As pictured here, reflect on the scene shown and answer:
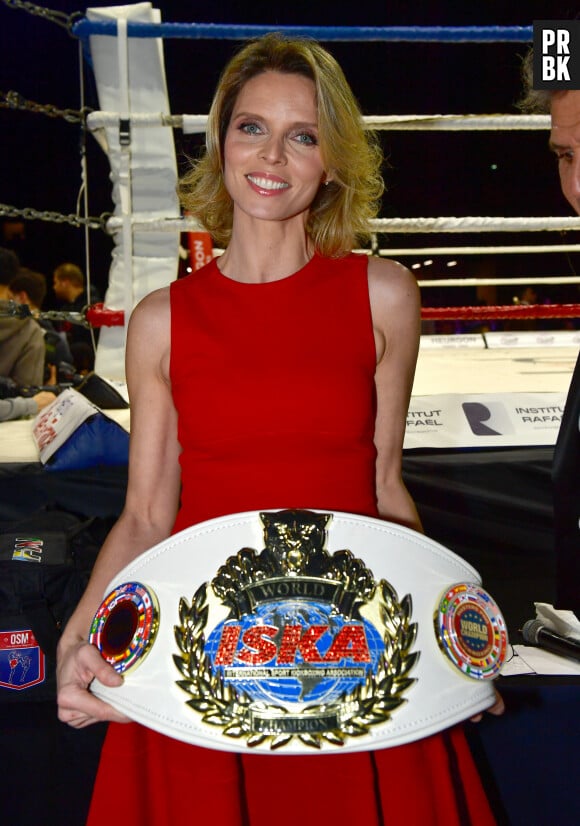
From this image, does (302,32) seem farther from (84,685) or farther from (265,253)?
(84,685)

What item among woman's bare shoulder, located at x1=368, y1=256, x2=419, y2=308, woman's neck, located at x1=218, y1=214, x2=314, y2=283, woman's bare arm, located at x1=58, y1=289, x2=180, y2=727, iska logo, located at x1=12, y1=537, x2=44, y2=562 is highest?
woman's neck, located at x1=218, y1=214, x2=314, y2=283

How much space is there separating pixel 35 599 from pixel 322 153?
3.00 feet

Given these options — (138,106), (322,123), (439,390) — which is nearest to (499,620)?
(322,123)

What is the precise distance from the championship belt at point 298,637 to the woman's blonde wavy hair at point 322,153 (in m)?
0.46

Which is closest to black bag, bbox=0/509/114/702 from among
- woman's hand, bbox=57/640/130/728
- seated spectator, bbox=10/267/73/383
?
woman's hand, bbox=57/640/130/728

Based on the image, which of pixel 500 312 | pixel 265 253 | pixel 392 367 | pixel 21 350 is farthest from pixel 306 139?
pixel 500 312

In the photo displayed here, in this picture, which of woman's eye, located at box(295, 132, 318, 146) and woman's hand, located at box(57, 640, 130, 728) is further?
woman's eye, located at box(295, 132, 318, 146)

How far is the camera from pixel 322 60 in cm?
93

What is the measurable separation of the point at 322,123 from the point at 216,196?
215 mm

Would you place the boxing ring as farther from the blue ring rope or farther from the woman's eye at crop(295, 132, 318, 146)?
the woman's eye at crop(295, 132, 318, 146)

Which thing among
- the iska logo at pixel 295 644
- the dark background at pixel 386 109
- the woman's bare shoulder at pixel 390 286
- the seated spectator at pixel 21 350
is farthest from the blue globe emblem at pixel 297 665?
the dark background at pixel 386 109

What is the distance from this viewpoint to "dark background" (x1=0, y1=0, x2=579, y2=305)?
20.8ft

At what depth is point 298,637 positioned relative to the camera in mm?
649

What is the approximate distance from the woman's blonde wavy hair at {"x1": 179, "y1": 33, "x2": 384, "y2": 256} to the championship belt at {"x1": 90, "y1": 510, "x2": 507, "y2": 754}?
455 millimetres
